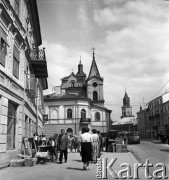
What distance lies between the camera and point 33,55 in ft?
64.8

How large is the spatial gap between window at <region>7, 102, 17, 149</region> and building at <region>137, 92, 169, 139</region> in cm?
4702

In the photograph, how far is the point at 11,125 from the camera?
42.3ft

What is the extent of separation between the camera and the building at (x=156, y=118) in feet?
217

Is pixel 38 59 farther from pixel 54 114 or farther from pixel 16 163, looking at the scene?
pixel 54 114

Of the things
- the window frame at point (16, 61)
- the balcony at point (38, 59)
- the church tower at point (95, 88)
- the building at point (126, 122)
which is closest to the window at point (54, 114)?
the church tower at point (95, 88)

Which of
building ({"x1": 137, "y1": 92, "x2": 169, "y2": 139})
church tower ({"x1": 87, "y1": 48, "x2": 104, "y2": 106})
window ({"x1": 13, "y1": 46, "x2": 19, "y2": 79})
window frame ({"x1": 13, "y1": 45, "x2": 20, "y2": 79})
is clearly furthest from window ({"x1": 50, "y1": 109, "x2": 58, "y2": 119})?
window ({"x1": 13, "y1": 46, "x2": 19, "y2": 79})

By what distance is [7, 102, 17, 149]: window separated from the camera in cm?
1247

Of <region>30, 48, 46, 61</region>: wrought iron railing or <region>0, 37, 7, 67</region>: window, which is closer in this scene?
<region>0, 37, 7, 67</region>: window

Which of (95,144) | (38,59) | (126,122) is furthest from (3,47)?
(126,122)

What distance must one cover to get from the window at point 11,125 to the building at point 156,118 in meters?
47.0

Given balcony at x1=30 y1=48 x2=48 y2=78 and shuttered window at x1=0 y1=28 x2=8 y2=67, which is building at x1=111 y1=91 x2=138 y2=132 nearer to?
balcony at x1=30 y1=48 x2=48 y2=78

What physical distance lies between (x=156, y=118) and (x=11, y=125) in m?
66.0

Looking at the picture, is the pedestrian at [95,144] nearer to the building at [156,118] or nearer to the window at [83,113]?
the window at [83,113]

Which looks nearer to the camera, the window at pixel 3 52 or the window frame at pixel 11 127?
the window at pixel 3 52
